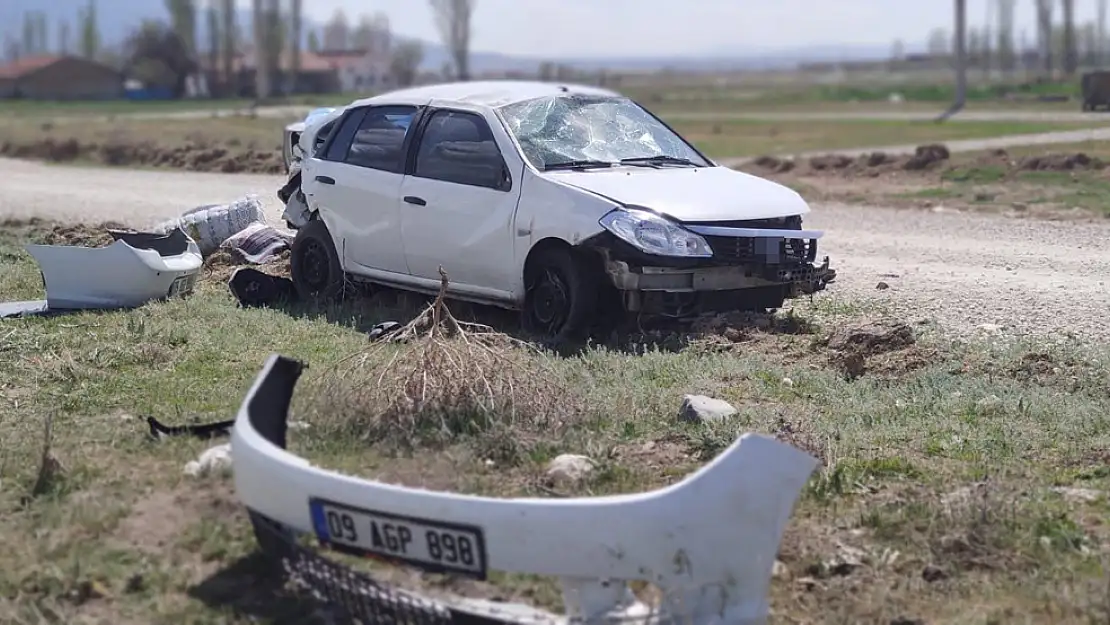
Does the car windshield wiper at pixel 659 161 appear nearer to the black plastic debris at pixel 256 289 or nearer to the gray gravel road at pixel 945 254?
the gray gravel road at pixel 945 254

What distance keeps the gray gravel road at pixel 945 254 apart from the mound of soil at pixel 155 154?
353 cm

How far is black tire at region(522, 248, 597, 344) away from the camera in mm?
8648

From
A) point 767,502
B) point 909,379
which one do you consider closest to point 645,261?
point 909,379

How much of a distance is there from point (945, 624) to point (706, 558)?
90 centimetres

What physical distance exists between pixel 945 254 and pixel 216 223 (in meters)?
6.62

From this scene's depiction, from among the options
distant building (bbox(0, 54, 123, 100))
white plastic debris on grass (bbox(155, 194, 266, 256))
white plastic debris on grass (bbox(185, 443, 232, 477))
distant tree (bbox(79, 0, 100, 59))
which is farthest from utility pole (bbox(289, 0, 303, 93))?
white plastic debris on grass (bbox(185, 443, 232, 477))

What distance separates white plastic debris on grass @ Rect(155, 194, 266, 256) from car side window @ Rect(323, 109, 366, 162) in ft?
8.53

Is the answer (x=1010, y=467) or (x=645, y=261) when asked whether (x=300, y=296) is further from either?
(x=1010, y=467)

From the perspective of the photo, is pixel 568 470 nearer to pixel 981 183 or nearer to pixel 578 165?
pixel 578 165

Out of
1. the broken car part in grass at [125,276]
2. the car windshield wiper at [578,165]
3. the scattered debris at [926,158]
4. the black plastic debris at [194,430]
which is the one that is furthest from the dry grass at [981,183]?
the black plastic debris at [194,430]

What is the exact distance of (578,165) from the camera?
30.2ft

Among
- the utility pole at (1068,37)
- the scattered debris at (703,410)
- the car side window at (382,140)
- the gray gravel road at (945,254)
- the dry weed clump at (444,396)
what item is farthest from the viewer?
the utility pole at (1068,37)

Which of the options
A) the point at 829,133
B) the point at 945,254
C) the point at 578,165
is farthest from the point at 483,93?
the point at 829,133

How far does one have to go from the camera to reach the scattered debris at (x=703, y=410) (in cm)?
663
